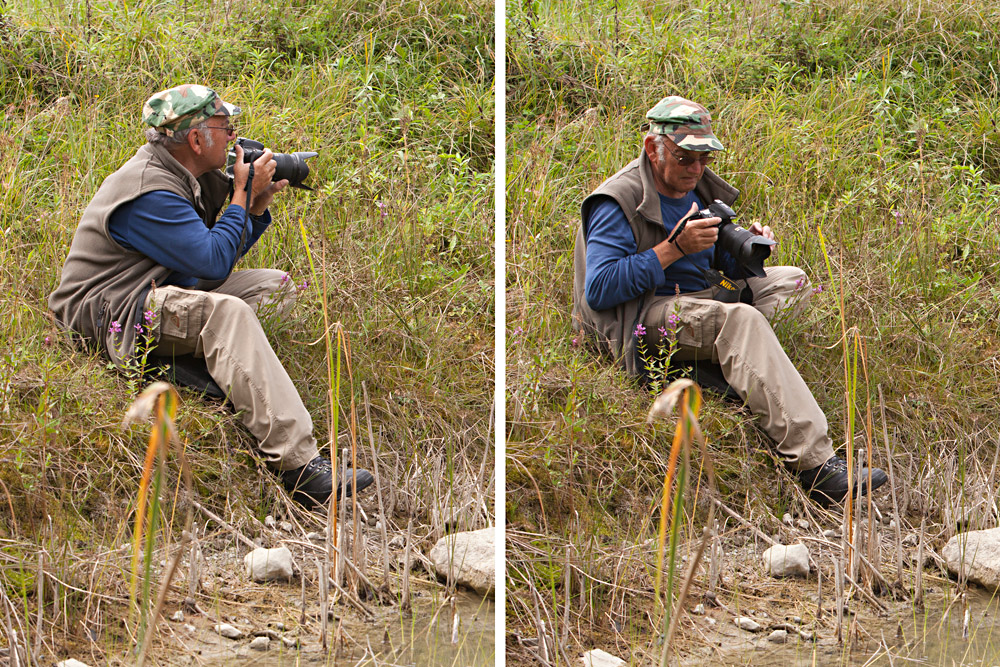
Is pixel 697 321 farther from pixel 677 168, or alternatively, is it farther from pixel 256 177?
pixel 256 177

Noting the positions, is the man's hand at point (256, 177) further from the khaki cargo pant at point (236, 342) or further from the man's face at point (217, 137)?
the khaki cargo pant at point (236, 342)

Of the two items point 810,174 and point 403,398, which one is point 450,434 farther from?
point 810,174

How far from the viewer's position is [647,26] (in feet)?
8.87

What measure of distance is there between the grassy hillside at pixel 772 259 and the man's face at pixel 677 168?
3.6 inches

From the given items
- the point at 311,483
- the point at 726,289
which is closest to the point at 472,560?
the point at 311,483

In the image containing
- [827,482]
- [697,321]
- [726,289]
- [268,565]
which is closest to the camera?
[268,565]

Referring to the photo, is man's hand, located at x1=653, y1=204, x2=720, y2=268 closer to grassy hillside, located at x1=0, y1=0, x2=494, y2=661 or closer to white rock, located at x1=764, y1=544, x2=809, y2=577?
grassy hillside, located at x1=0, y1=0, x2=494, y2=661

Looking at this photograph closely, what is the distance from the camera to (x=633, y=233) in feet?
7.43

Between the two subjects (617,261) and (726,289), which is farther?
(726,289)

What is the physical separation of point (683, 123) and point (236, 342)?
1097mm

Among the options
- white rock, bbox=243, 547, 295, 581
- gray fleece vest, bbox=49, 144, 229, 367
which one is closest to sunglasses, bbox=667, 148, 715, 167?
gray fleece vest, bbox=49, 144, 229, 367

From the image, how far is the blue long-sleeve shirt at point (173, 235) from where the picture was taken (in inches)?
91.1

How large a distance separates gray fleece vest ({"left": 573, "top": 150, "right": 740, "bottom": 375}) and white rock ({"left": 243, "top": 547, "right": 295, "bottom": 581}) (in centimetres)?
66

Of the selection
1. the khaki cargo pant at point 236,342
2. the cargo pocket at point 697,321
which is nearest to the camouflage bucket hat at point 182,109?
the khaki cargo pant at point 236,342
